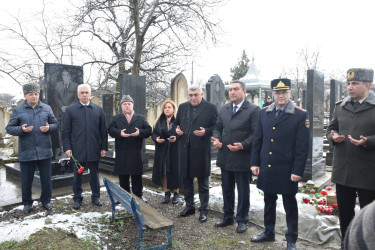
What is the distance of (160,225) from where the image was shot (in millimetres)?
3186

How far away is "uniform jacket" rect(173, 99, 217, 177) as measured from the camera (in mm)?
4426

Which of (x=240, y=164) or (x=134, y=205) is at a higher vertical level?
(x=240, y=164)

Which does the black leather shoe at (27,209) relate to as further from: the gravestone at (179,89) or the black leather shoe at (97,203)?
the gravestone at (179,89)

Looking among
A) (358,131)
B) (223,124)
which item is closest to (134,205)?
(223,124)

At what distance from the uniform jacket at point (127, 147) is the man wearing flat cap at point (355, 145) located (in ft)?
9.68

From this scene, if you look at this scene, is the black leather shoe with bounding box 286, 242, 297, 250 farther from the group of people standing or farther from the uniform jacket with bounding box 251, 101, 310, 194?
the uniform jacket with bounding box 251, 101, 310, 194

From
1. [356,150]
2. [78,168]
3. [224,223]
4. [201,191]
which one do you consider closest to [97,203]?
[78,168]

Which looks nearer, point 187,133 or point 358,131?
point 358,131

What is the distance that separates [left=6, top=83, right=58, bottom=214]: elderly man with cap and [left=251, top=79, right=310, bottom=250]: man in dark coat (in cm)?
332

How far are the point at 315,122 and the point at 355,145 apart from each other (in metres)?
3.82

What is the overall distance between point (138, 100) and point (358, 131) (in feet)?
18.4

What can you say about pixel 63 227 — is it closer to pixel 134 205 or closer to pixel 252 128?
pixel 134 205

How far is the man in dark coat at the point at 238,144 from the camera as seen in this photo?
13.1 feet

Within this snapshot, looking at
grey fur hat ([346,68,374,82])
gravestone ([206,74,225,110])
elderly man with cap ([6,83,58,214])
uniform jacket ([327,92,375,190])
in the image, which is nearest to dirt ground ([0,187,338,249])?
elderly man with cap ([6,83,58,214])
